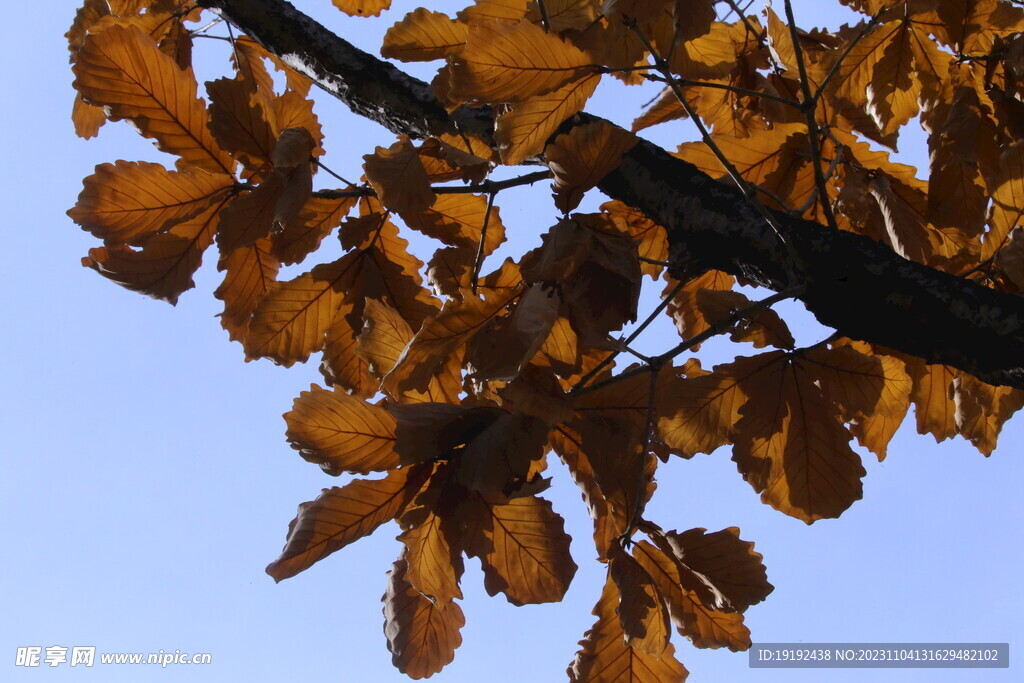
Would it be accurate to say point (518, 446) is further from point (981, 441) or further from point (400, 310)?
point (981, 441)

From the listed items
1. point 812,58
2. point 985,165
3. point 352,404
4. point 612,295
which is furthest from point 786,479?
point 812,58

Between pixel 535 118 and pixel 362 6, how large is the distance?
109cm

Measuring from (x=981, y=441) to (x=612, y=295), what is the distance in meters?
0.79

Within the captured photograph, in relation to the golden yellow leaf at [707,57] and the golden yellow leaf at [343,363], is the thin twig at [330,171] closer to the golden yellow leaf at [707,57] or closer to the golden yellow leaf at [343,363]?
the golden yellow leaf at [343,363]

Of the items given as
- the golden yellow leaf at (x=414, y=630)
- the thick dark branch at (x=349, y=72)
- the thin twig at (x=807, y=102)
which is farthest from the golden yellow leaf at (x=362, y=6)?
the golden yellow leaf at (x=414, y=630)

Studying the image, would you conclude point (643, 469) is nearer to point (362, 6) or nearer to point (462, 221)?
point (462, 221)

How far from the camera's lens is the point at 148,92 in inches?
43.2

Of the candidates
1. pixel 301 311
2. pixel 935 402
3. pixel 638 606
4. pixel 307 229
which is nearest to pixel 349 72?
pixel 307 229

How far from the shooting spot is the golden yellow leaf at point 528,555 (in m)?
1.00

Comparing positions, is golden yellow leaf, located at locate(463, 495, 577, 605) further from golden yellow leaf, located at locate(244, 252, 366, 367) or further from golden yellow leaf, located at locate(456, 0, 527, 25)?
golden yellow leaf, located at locate(456, 0, 527, 25)

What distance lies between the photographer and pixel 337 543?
2.81 feet

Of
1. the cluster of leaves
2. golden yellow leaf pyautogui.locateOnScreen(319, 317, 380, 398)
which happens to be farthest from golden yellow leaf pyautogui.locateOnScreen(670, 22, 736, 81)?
golden yellow leaf pyautogui.locateOnScreen(319, 317, 380, 398)

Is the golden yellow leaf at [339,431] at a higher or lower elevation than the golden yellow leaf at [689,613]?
higher

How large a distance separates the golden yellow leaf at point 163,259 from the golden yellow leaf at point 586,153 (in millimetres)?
540
